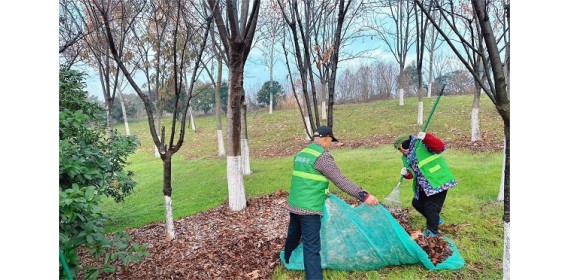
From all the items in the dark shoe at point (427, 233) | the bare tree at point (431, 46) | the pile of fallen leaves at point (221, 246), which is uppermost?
the bare tree at point (431, 46)

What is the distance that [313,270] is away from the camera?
2.23 meters

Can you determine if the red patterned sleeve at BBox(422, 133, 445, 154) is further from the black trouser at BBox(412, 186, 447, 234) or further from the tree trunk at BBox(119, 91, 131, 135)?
the tree trunk at BBox(119, 91, 131, 135)

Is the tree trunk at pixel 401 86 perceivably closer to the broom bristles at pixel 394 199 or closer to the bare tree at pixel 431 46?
the bare tree at pixel 431 46

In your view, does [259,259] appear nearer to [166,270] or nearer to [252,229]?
[252,229]

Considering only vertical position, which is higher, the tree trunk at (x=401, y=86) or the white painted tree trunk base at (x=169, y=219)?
the tree trunk at (x=401, y=86)

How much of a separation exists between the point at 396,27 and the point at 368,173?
1.91m

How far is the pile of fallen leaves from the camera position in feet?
8.16

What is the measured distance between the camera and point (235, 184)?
3559mm

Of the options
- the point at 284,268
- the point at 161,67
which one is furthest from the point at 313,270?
the point at 161,67

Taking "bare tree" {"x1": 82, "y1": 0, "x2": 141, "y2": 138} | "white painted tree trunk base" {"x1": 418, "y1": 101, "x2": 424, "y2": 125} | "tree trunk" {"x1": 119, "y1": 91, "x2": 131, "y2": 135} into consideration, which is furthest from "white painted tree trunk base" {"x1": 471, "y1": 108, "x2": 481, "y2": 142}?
"tree trunk" {"x1": 119, "y1": 91, "x2": 131, "y2": 135}

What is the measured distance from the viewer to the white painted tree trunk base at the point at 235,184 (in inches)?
139

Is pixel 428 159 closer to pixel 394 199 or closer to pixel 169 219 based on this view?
pixel 394 199

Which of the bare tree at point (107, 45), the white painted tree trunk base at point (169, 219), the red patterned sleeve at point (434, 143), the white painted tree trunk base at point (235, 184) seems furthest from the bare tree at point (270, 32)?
the red patterned sleeve at point (434, 143)

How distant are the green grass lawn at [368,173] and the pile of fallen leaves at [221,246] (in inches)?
6.8
